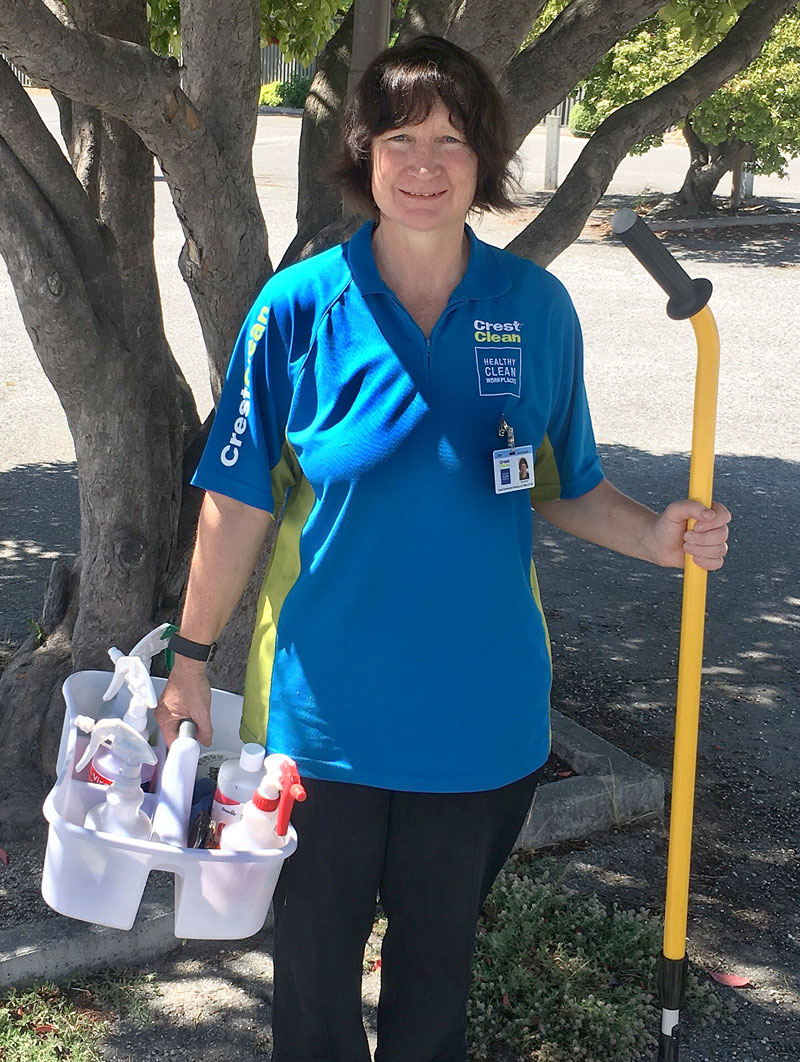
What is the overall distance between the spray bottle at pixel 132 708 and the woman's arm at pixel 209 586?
0.04 meters

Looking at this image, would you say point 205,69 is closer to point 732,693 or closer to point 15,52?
point 15,52

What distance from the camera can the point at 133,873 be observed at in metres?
2.21

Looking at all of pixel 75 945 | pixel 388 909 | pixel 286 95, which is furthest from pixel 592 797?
pixel 286 95

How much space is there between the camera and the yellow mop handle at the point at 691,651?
2.28 meters

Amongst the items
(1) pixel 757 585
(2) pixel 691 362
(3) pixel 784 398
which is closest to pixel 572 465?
(1) pixel 757 585

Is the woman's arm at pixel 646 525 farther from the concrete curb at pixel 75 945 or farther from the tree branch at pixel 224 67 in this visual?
the concrete curb at pixel 75 945

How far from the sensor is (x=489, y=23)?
3.52m

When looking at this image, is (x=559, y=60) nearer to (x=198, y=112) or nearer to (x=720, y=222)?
(x=198, y=112)

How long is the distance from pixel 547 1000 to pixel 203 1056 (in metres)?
0.88

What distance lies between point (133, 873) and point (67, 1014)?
3.93 feet

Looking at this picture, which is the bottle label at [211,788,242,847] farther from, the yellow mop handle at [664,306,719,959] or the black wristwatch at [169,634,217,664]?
the yellow mop handle at [664,306,719,959]

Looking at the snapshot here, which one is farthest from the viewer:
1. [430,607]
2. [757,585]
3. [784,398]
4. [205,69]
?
[784,398]

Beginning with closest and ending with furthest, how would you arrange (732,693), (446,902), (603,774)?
(446,902) < (603,774) < (732,693)

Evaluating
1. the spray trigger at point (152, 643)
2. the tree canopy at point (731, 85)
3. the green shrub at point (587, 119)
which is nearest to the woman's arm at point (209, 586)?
the spray trigger at point (152, 643)
